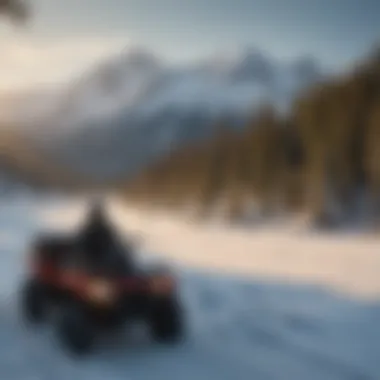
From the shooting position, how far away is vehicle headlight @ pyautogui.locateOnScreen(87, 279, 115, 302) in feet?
7.43

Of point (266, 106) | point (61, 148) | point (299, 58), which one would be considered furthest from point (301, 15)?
point (61, 148)

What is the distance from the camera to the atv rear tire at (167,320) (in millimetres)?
2264

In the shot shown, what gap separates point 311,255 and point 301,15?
0.76m

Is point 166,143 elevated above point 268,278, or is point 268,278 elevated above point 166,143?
point 166,143

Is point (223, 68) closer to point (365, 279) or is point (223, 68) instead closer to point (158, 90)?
point (158, 90)

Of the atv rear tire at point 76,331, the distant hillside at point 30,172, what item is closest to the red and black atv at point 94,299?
the atv rear tire at point 76,331

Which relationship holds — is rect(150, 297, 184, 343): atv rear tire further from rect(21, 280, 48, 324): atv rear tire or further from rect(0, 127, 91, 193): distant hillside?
rect(0, 127, 91, 193): distant hillside

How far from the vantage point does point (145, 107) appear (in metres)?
2.04

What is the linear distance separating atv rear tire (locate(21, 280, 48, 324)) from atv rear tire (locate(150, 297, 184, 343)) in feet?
1.19

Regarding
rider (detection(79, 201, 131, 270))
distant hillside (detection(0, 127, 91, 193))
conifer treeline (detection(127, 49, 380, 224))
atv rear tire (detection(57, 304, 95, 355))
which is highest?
conifer treeline (detection(127, 49, 380, 224))

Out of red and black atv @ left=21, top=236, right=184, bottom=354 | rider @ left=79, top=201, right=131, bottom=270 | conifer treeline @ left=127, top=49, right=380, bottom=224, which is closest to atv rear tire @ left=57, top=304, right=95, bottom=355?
red and black atv @ left=21, top=236, right=184, bottom=354

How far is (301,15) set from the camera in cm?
223

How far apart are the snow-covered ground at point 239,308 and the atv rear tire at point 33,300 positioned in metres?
0.04

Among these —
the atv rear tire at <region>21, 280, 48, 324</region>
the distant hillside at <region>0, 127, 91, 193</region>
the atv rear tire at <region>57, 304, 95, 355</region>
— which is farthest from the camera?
the atv rear tire at <region>57, 304, 95, 355</region>
